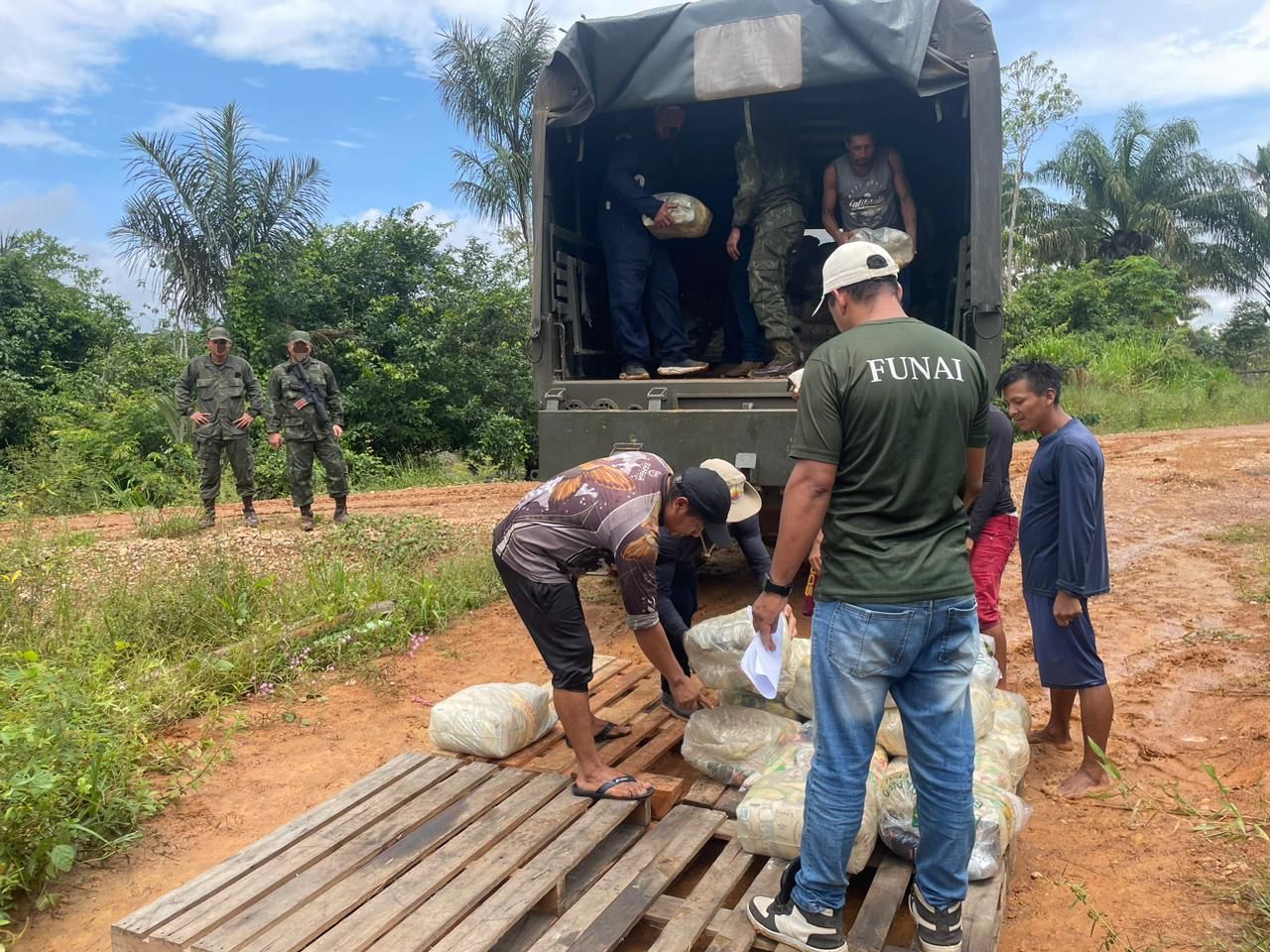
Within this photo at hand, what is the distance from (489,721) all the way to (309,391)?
16.0 ft

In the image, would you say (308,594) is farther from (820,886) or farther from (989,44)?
(989,44)

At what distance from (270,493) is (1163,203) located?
23.3m

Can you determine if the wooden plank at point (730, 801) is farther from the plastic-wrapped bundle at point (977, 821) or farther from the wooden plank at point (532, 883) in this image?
the plastic-wrapped bundle at point (977, 821)

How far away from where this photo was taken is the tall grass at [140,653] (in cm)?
279

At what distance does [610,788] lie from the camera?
278cm

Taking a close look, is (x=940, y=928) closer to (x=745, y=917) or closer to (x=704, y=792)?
(x=745, y=917)

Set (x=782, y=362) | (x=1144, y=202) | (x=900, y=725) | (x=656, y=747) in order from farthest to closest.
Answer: (x=1144, y=202)
(x=782, y=362)
(x=656, y=747)
(x=900, y=725)

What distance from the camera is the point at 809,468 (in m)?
2.07

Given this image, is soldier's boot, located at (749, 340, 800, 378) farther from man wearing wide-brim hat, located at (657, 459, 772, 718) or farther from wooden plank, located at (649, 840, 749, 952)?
wooden plank, located at (649, 840, 749, 952)

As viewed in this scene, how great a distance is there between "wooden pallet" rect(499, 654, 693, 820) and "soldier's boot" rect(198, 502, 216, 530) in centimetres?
461

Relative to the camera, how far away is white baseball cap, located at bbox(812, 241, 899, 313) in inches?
85.3

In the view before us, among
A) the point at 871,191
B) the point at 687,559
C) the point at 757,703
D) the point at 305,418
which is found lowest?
the point at 757,703

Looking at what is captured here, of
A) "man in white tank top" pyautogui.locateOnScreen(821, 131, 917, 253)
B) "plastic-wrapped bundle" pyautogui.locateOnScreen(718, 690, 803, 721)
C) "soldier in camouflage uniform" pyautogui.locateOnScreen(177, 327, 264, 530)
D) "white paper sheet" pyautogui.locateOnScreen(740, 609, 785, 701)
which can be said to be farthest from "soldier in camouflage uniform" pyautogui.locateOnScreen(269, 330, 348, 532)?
"white paper sheet" pyautogui.locateOnScreen(740, 609, 785, 701)

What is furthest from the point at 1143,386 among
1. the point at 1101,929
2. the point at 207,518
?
the point at 1101,929
